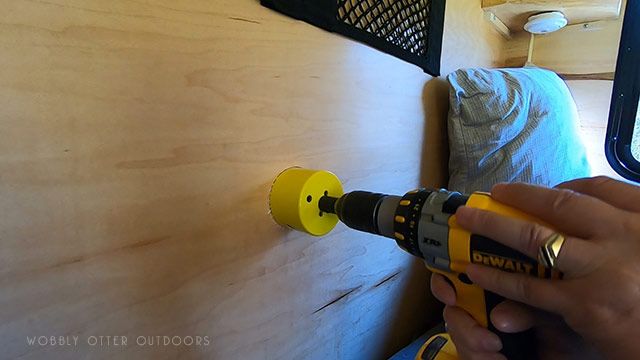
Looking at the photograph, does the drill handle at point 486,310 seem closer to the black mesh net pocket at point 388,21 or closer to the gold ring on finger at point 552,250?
the gold ring on finger at point 552,250

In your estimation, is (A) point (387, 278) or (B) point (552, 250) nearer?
(B) point (552, 250)

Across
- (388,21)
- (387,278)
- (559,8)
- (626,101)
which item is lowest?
(387,278)

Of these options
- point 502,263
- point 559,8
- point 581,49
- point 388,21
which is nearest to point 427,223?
point 502,263

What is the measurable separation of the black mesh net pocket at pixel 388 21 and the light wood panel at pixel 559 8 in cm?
30

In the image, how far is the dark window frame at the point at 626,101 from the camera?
3.40 feet

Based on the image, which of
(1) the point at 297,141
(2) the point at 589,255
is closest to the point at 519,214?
(2) the point at 589,255

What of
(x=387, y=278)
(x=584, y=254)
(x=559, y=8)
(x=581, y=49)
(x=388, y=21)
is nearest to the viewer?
(x=584, y=254)

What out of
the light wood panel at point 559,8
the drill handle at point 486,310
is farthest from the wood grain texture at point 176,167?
the light wood panel at point 559,8

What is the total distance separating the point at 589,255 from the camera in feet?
0.85

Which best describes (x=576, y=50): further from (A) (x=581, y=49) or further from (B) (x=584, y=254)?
(B) (x=584, y=254)

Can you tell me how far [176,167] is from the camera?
16.4 inches

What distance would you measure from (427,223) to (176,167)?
29cm

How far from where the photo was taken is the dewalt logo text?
32 centimetres

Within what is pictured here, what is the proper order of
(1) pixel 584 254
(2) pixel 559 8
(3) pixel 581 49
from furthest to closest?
(3) pixel 581 49 → (2) pixel 559 8 → (1) pixel 584 254
